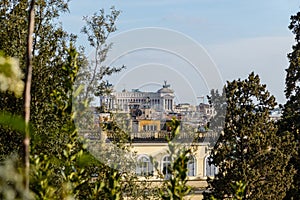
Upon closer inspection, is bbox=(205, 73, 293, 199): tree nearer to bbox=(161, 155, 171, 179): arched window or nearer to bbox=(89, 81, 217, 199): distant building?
bbox=(89, 81, 217, 199): distant building

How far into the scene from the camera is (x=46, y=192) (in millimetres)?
2725

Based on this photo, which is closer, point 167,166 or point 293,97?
point 167,166

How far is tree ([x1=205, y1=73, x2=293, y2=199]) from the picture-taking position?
19.9m

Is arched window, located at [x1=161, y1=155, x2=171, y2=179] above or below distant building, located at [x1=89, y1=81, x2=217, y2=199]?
below

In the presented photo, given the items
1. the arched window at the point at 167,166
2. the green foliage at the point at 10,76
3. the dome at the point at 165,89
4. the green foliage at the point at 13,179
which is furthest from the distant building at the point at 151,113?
the green foliage at the point at 10,76

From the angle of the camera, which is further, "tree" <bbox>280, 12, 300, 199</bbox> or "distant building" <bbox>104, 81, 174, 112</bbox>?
"tree" <bbox>280, 12, 300, 199</bbox>

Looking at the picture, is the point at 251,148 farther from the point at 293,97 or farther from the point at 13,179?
the point at 13,179

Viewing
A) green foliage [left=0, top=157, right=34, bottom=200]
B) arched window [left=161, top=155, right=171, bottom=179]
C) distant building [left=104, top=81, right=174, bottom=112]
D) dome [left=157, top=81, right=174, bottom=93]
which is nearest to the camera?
green foliage [left=0, top=157, right=34, bottom=200]

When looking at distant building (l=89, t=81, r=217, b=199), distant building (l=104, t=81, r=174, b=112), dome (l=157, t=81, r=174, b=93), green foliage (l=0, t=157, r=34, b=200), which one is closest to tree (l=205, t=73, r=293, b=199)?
distant building (l=89, t=81, r=217, b=199)

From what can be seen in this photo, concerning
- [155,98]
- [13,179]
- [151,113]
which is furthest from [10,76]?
[151,113]

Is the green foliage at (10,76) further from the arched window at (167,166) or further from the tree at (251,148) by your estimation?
the tree at (251,148)

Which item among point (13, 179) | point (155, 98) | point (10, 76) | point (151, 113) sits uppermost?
point (155, 98)

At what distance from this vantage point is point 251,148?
67.7 ft

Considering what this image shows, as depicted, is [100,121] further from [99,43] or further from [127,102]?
[99,43]
